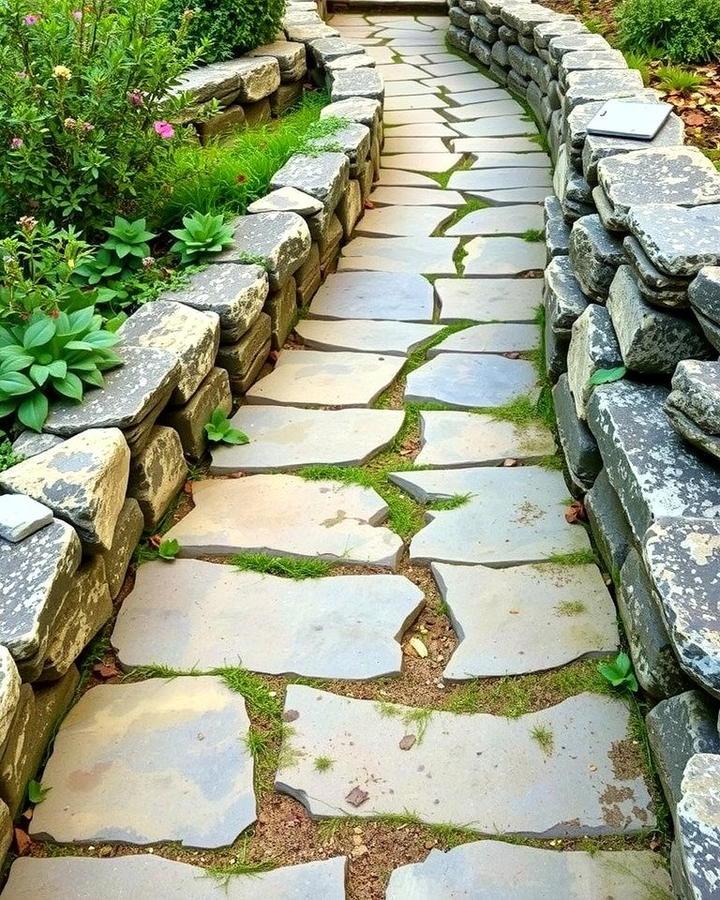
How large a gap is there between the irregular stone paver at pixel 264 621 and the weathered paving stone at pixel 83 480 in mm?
266

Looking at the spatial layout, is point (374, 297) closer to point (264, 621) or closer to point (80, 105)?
point (80, 105)

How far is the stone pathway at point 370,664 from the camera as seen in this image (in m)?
1.83

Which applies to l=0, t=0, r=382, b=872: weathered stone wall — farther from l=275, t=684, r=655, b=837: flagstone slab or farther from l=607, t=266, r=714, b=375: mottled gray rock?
l=607, t=266, r=714, b=375: mottled gray rock

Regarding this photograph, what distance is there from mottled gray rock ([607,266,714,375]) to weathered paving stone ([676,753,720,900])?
3.82ft

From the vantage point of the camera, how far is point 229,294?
3.09 m

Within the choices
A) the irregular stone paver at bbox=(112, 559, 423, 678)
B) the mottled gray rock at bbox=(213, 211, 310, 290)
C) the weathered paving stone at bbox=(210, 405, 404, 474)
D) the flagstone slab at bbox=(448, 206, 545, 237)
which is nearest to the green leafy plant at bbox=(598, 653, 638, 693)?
the irregular stone paver at bbox=(112, 559, 423, 678)

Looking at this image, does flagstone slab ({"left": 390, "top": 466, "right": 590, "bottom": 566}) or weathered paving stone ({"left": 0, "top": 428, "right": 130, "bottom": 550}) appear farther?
flagstone slab ({"left": 390, "top": 466, "right": 590, "bottom": 566})

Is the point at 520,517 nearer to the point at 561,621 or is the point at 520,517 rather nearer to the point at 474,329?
the point at 561,621

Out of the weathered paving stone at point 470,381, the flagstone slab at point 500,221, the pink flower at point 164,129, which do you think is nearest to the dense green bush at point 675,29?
the flagstone slab at point 500,221

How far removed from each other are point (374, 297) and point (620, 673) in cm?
229

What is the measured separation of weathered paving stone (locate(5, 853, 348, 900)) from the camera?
1765 mm

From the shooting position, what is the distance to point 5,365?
2.46 m

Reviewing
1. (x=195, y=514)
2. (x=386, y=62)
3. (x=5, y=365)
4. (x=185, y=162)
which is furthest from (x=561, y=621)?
(x=386, y=62)

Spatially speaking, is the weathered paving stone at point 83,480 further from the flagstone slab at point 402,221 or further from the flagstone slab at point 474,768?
the flagstone slab at point 402,221
